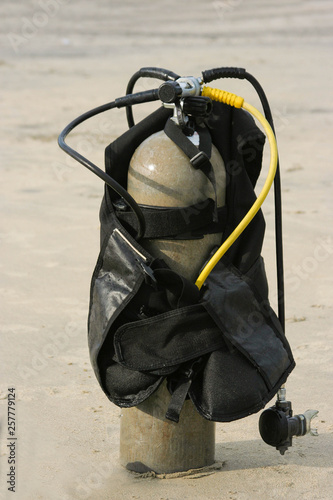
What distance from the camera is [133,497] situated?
259cm

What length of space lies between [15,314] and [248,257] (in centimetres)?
197

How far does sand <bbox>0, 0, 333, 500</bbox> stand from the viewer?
2785mm

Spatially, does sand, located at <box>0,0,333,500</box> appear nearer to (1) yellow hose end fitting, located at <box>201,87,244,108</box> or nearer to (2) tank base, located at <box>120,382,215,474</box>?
(2) tank base, located at <box>120,382,215,474</box>

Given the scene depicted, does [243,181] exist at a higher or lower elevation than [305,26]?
lower

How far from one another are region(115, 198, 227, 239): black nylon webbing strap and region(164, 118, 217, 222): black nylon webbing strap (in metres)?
0.04

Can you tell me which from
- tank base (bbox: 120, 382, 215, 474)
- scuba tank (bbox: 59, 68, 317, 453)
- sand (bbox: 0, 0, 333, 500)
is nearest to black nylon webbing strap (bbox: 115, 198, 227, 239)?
scuba tank (bbox: 59, 68, 317, 453)

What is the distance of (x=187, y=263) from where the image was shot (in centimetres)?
253

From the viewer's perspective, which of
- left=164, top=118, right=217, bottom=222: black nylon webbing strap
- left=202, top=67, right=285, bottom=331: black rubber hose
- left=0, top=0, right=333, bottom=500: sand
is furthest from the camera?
left=0, top=0, right=333, bottom=500: sand

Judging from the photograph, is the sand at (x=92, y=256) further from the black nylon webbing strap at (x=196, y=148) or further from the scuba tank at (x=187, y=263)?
the black nylon webbing strap at (x=196, y=148)

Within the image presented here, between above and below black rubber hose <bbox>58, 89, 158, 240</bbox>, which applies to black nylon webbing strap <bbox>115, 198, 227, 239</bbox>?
below

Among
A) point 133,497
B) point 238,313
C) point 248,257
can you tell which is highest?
point 248,257

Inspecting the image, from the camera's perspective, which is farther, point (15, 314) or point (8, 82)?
point (8, 82)

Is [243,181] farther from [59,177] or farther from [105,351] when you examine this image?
[59,177]

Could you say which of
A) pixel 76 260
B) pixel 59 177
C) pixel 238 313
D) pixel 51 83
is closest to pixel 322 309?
pixel 76 260
